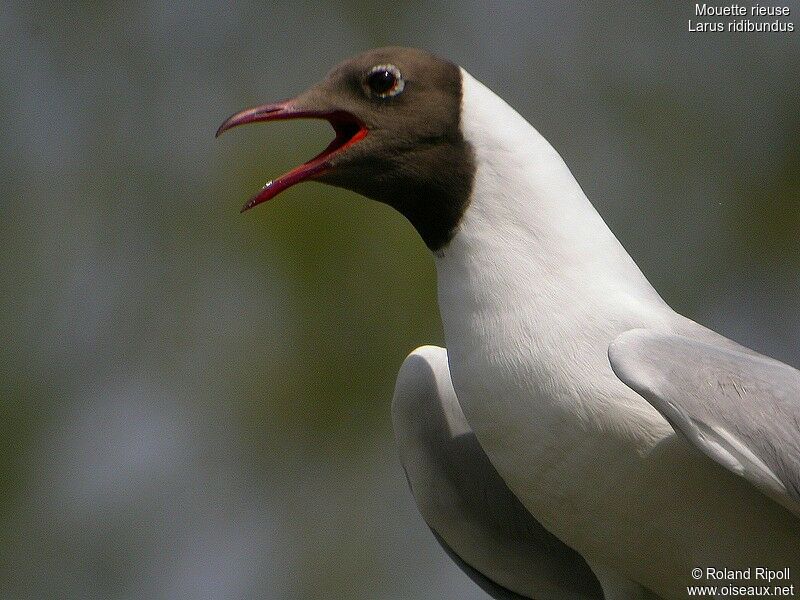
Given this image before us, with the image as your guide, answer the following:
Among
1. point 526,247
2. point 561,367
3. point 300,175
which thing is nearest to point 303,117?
point 300,175

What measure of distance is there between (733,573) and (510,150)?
0.78 meters

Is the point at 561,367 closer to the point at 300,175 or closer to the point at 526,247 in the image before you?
the point at 526,247

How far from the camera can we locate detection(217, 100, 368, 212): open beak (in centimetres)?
245

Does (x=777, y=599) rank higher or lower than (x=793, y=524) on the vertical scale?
lower

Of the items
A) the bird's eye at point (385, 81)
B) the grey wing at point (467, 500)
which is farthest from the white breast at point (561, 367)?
the grey wing at point (467, 500)

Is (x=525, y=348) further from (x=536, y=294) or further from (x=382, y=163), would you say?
(x=382, y=163)

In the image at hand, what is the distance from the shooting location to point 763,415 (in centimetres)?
215

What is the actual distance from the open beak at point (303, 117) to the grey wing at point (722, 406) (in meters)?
0.61

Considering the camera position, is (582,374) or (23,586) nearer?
(582,374)

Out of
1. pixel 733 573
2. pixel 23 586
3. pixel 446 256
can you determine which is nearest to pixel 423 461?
pixel 446 256

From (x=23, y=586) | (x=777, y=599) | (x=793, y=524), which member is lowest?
(x=23, y=586)

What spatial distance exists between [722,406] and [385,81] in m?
0.81

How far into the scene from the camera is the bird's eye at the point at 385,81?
246cm

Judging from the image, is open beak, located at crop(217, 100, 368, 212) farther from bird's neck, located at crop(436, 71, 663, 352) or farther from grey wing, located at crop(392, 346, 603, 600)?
grey wing, located at crop(392, 346, 603, 600)
